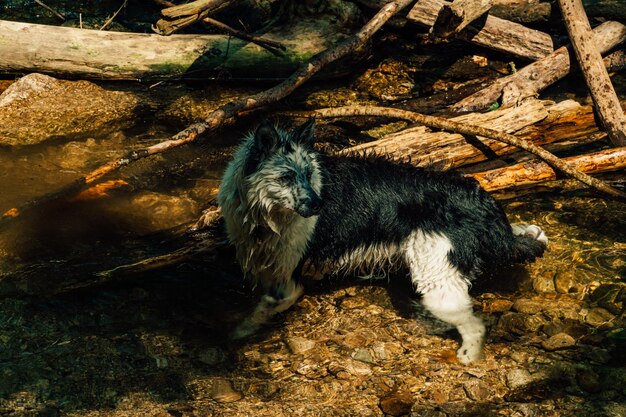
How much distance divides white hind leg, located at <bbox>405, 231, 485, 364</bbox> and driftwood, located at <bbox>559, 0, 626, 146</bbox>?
3.08 metres

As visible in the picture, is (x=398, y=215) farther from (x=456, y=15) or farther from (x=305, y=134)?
(x=456, y=15)

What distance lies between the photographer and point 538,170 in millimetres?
7137

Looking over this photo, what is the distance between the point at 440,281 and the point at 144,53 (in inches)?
205

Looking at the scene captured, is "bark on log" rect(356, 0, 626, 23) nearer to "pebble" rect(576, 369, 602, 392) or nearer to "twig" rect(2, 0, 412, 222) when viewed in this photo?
"twig" rect(2, 0, 412, 222)

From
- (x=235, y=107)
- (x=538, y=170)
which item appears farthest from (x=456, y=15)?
(x=235, y=107)

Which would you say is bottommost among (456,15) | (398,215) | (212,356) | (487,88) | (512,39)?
(212,356)

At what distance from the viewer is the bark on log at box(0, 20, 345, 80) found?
874cm

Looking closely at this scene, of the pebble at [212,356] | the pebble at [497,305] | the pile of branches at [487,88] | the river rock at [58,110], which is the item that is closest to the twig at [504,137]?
the pile of branches at [487,88]

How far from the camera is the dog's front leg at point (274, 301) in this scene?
19.0 feet

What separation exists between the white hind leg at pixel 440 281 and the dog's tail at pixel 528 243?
590 mm

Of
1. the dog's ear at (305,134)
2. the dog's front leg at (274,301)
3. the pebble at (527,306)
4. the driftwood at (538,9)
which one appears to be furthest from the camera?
the driftwood at (538,9)

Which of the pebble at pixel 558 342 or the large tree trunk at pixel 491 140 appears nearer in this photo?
the pebble at pixel 558 342

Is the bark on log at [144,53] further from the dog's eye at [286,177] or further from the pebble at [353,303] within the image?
the dog's eye at [286,177]

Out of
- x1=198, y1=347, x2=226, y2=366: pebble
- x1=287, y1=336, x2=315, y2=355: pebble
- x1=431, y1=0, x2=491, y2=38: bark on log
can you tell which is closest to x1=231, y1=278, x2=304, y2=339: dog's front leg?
x1=287, y1=336, x2=315, y2=355: pebble
